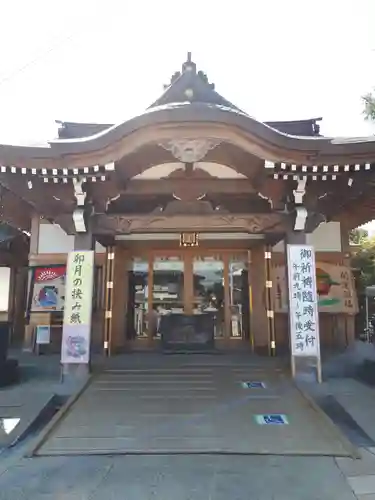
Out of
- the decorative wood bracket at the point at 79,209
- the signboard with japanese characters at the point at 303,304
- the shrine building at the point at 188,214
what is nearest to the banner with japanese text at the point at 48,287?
the shrine building at the point at 188,214

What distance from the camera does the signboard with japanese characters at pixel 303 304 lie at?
5.88 metres

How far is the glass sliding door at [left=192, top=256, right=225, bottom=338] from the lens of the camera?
8.60 meters

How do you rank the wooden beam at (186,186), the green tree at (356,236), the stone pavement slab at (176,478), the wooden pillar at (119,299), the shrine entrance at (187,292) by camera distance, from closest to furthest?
the stone pavement slab at (176,478) → the wooden beam at (186,186) → the wooden pillar at (119,299) → the shrine entrance at (187,292) → the green tree at (356,236)

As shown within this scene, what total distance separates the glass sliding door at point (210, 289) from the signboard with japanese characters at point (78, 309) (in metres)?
3.04

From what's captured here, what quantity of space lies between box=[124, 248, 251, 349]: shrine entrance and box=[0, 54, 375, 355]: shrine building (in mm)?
23

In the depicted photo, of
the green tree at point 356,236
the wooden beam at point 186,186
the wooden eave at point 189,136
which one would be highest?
the green tree at point 356,236

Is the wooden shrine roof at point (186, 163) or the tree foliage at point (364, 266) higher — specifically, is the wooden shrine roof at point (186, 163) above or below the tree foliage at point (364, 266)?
above

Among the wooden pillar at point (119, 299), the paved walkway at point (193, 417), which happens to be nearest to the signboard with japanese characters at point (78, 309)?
the paved walkway at point (193, 417)

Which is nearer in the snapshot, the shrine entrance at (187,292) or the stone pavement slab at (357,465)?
the stone pavement slab at (357,465)

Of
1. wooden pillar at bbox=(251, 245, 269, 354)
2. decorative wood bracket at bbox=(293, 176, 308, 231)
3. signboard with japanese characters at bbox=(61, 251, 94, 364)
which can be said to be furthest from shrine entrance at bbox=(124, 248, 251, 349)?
decorative wood bracket at bbox=(293, 176, 308, 231)

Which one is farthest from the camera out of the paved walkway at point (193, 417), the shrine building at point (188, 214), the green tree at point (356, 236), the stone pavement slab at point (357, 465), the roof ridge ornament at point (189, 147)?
the green tree at point (356, 236)

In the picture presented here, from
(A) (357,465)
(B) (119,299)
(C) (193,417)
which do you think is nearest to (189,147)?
(C) (193,417)

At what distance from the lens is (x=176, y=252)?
8.75 metres

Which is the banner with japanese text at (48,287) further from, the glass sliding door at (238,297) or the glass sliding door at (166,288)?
the glass sliding door at (238,297)
